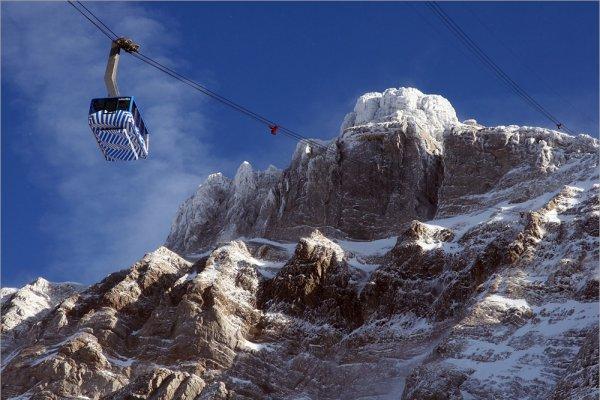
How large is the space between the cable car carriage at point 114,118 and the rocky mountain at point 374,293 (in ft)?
116

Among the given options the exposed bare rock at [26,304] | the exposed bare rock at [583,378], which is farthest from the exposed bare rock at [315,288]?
the exposed bare rock at [583,378]

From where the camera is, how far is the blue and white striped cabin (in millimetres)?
49719

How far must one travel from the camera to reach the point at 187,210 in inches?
6284

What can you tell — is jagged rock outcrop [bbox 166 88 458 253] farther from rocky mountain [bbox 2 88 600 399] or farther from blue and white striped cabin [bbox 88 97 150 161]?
blue and white striped cabin [bbox 88 97 150 161]

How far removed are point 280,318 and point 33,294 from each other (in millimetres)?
36341

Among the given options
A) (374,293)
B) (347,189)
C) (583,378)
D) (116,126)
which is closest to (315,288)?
(374,293)

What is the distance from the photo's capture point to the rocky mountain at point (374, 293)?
307ft

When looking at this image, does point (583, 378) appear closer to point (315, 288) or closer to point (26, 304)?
point (315, 288)

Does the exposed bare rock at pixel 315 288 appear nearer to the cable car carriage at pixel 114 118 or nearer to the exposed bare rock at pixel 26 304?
the exposed bare rock at pixel 26 304

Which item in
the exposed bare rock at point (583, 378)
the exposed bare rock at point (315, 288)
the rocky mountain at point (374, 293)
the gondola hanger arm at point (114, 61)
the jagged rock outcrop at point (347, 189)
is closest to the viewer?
the gondola hanger arm at point (114, 61)

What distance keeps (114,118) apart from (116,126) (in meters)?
0.34

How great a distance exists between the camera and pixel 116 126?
49875 mm

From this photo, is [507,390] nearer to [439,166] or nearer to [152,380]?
[152,380]

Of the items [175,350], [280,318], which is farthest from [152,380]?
[280,318]
